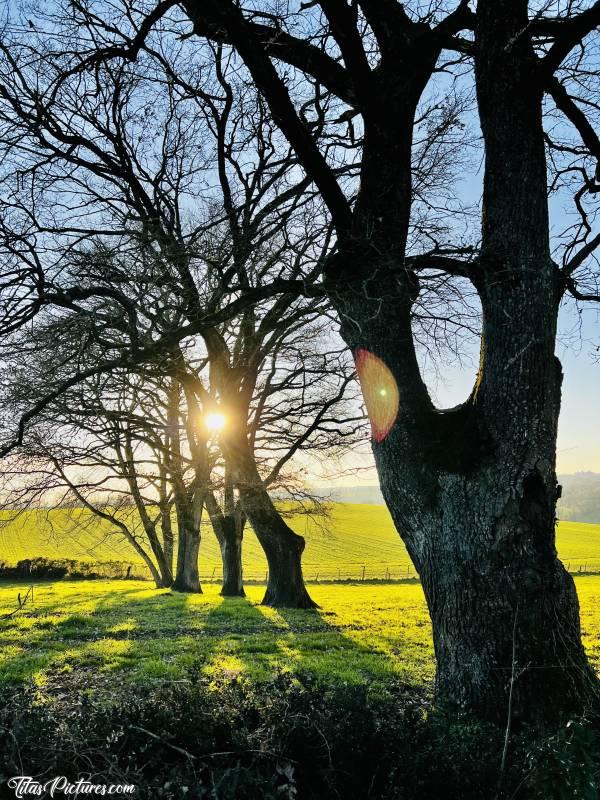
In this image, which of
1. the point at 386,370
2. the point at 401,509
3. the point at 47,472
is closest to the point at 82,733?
the point at 401,509

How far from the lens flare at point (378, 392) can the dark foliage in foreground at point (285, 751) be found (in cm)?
266

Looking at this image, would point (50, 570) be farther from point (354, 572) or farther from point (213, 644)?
point (213, 644)

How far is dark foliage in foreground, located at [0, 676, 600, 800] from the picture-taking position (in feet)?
8.38

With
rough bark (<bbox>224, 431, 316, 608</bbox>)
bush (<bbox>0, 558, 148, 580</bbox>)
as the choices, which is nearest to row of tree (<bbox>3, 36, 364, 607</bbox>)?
rough bark (<bbox>224, 431, 316, 608</bbox>)

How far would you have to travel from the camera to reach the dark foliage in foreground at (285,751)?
8.38 feet

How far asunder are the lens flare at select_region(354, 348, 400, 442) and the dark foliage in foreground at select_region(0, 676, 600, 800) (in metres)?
2.66

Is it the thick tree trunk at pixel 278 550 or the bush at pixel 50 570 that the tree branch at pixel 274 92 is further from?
the bush at pixel 50 570

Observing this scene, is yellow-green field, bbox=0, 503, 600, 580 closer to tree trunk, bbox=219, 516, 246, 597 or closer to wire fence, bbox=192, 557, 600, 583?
wire fence, bbox=192, 557, 600, 583

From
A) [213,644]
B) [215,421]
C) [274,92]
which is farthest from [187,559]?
[274,92]

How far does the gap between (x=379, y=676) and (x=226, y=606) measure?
881 cm

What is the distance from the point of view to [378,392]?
5.67 m

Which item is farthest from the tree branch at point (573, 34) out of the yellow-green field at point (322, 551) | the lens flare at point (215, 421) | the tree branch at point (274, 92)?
the yellow-green field at point (322, 551)

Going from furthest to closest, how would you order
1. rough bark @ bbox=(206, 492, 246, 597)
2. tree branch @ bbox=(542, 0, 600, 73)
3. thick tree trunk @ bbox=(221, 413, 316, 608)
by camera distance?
rough bark @ bbox=(206, 492, 246, 597)
thick tree trunk @ bbox=(221, 413, 316, 608)
tree branch @ bbox=(542, 0, 600, 73)

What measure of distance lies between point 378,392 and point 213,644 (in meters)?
6.46
